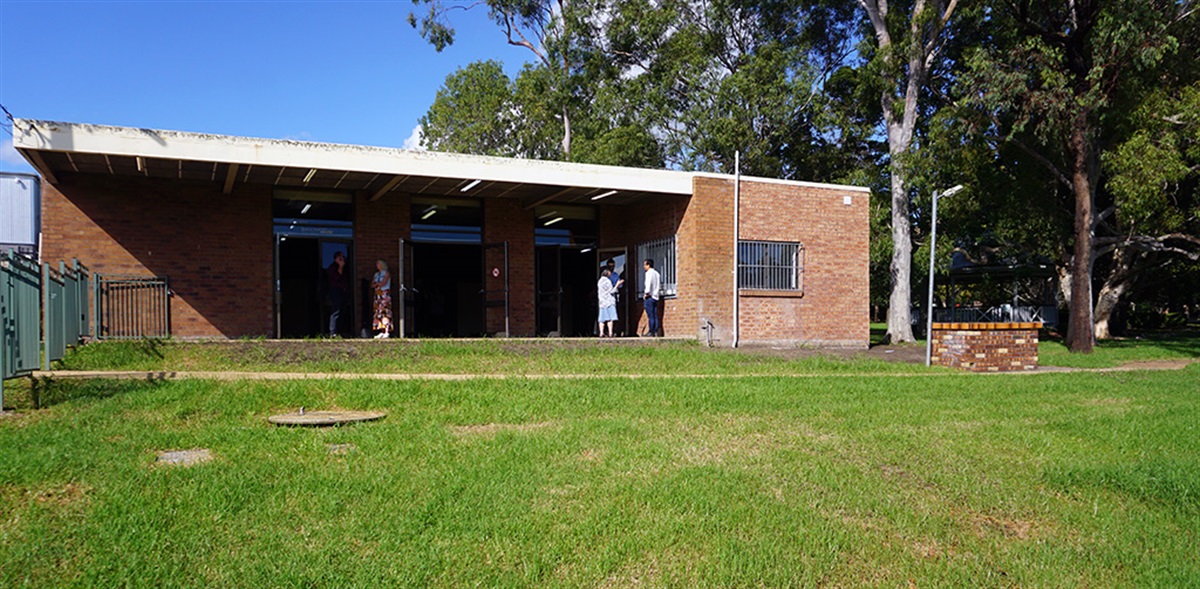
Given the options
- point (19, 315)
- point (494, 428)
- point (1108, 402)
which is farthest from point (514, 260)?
point (1108, 402)

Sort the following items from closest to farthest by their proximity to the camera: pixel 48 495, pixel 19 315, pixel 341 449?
pixel 48 495 < pixel 341 449 < pixel 19 315

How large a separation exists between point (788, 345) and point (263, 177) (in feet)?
34.5

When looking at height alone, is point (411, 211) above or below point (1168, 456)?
above

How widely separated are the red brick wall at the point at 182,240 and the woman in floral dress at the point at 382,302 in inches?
75.7

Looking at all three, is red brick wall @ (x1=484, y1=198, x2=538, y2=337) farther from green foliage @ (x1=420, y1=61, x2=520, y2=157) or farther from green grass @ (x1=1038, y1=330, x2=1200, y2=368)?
green foliage @ (x1=420, y1=61, x2=520, y2=157)

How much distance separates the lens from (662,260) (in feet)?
59.8

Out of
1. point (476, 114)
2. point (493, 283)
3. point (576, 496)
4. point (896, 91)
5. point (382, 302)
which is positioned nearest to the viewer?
point (576, 496)

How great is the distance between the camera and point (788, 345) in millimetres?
17906

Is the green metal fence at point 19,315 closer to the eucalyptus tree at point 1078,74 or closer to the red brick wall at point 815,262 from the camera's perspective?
the red brick wall at point 815,262

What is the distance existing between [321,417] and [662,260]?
37.8 ft

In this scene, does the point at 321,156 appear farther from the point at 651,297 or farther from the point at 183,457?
the point at 183,457

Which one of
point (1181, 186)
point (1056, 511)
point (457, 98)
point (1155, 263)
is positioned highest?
point (457, 98)

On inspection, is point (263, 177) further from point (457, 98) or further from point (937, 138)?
point (457, 98)

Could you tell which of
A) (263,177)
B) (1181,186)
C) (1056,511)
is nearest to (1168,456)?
(1056,511)
